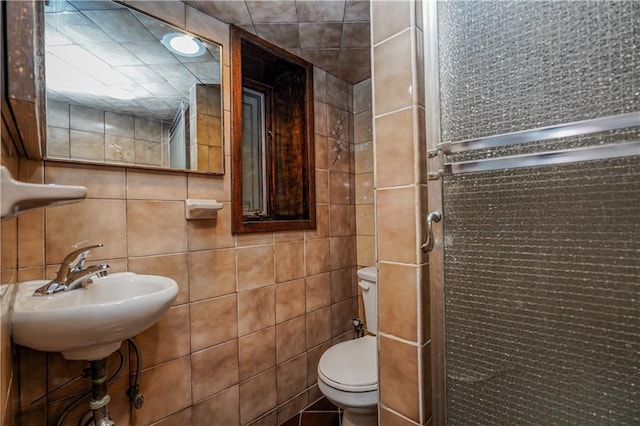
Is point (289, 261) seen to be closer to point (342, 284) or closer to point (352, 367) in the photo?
point (342, 284)

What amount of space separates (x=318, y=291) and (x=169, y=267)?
1.00 metres

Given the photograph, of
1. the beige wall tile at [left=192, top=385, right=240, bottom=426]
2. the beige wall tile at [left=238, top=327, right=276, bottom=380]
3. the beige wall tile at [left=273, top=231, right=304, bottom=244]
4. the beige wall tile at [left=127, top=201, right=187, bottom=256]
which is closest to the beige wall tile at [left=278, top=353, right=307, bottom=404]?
the beige wall tile at [left=238, top=327, right=276, bottom=380]

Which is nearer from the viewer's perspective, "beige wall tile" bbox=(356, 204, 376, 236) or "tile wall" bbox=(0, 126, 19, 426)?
"tile wall" bbox=(0, 126, 19, 426)

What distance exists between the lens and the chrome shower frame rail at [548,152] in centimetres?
61

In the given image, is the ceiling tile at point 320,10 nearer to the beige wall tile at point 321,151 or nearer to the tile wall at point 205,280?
the tile wall at point 205,280

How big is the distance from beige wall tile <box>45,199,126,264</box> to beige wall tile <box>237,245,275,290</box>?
0.58 meters

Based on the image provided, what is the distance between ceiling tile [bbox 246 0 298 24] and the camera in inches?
56.4

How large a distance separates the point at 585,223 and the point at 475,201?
25 cm

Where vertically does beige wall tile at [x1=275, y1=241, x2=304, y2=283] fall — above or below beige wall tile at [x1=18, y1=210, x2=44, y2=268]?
below

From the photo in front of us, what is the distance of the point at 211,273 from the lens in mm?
1467

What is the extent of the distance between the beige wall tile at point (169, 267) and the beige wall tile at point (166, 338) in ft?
0.22

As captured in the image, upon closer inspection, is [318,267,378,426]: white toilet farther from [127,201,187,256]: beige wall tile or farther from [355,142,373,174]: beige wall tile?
[355,142,373,174]: beige wall tile

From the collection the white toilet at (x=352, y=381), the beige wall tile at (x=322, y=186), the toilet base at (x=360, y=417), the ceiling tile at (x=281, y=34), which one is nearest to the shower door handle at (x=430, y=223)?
the white toilet at (x=352, y=381)

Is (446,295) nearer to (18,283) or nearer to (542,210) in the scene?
(542,210)
